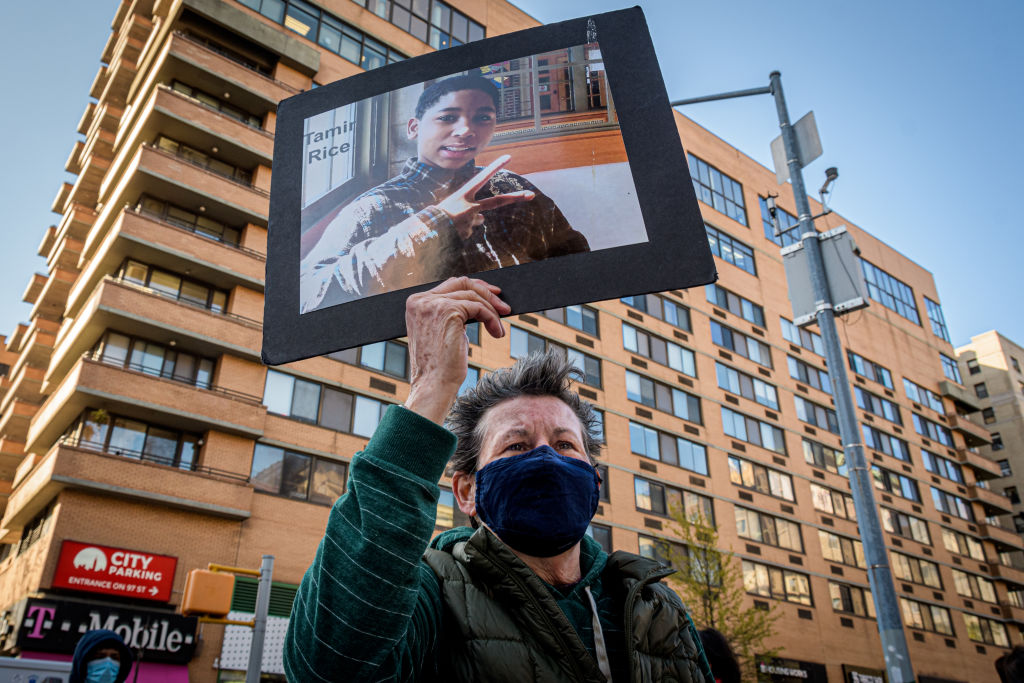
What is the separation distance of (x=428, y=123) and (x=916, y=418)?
56707 millimetres

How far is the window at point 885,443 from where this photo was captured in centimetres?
4578

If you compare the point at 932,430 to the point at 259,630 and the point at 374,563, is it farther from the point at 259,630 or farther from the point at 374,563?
the point at 374,563

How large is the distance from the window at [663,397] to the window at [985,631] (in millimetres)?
24533

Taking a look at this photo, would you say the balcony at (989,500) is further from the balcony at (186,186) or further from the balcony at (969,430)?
the balcony at (186,186)

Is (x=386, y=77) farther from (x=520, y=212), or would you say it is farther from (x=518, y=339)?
(x=518, y=339)

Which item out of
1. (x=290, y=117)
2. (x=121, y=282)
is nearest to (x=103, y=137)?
(x=121, y=282)

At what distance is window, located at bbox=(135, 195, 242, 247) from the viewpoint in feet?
81.7

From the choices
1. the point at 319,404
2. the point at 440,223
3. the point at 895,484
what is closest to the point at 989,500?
the point at 895,484

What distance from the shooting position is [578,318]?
33.9m

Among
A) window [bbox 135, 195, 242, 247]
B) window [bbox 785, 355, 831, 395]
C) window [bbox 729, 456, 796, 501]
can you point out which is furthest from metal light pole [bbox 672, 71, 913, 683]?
window [bbox 785, 355, 831, 395]

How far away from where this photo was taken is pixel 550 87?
2.64 m

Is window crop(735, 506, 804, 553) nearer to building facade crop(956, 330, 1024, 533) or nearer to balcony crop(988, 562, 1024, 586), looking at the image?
balcony crop(988, 562, 1024, 586)

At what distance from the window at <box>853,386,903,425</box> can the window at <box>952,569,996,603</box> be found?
10072 mm

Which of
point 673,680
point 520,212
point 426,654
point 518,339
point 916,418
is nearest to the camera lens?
point 426,654
